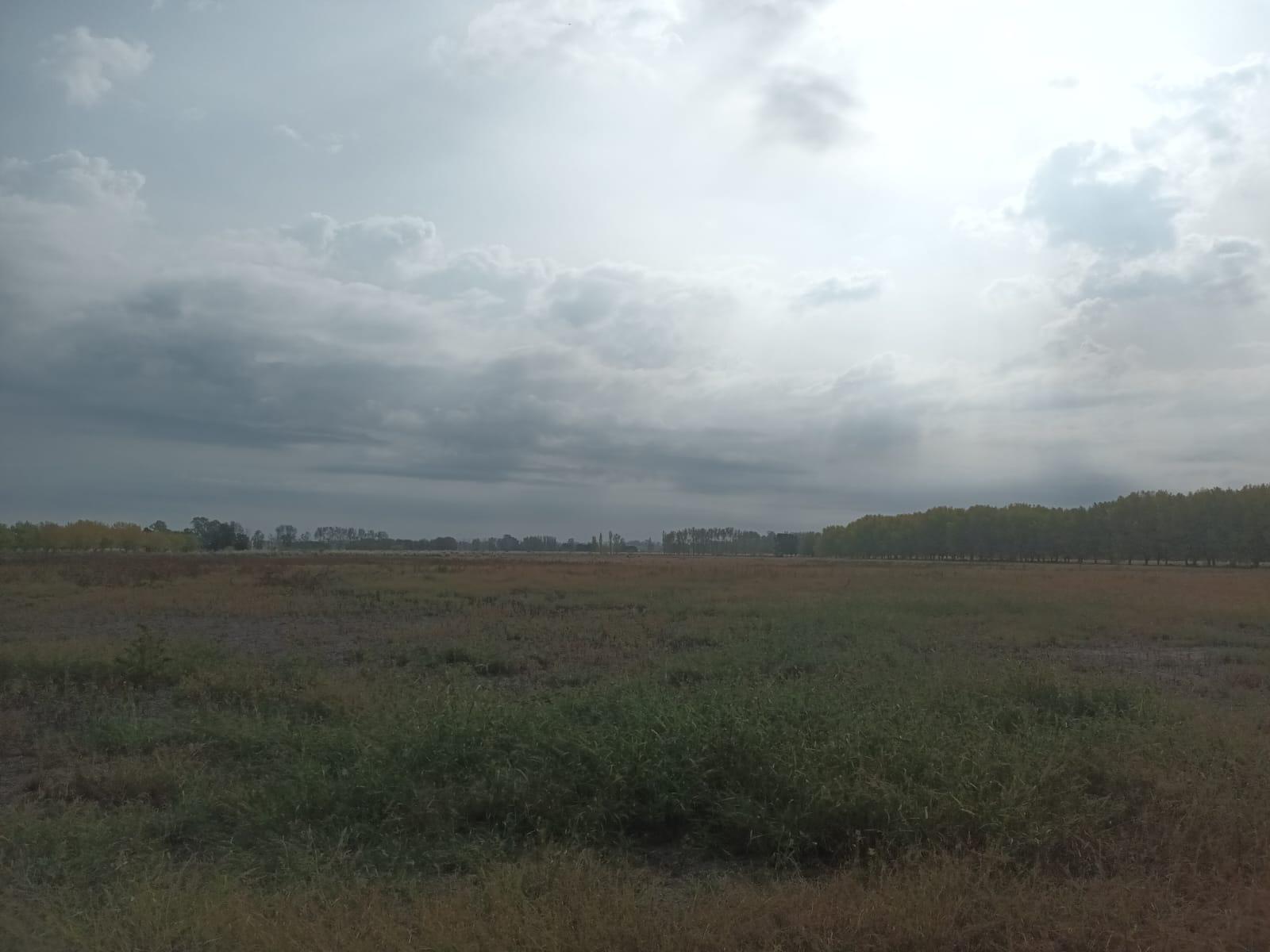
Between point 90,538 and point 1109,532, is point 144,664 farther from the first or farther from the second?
point 90,538

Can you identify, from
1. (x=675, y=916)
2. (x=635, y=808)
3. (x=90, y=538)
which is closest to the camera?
(x=675, y=916)

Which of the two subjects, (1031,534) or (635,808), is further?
(1031,534)

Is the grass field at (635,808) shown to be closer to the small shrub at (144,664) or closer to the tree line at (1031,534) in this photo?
the small shrub at (144,664)

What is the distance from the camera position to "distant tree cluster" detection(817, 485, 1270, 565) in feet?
262

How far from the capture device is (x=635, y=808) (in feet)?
20.0

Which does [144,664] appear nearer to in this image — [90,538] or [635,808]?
[635,808]

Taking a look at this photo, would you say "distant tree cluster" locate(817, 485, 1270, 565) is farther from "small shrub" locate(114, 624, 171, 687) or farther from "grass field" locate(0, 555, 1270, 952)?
"small shrub" locate(114, 624, 171, 687)

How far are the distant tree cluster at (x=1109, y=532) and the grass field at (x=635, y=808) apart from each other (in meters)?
80.2

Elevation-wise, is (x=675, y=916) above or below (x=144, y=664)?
below

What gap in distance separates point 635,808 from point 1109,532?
326 feet

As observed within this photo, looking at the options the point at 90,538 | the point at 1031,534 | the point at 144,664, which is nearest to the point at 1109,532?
the point at 1031,534

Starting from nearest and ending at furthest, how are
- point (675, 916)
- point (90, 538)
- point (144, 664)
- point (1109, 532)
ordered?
point (675, 916), point (144, 664), point (1109, 532), point (90, 538)

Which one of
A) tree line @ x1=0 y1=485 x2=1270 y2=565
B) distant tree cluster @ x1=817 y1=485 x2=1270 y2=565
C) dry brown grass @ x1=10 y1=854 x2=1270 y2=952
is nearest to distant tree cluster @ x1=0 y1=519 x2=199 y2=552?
tree line @ x1=0 y1=485 x2=1270 y2=565

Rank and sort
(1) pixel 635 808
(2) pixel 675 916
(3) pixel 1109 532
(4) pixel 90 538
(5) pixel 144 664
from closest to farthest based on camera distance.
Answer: (2) pixel 675 916
(1) pixel 635 808
(5) pixel 144 664
(3) pixel 1109 532
(4) pixel 90 538
